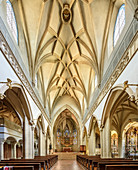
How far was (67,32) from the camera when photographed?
18.2m

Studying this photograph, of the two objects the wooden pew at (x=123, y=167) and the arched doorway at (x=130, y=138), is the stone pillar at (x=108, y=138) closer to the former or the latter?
the wooden pew at (x=123, y=167)

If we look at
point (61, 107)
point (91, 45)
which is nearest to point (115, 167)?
point (91, 45)

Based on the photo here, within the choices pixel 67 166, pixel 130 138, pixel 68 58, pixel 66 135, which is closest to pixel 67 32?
pixel 68 58

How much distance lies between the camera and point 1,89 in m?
8.55

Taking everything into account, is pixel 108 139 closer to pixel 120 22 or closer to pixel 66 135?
pixel 120 22

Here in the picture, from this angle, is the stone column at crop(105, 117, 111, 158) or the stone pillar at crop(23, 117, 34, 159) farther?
the stone column at crop(105, 117, 111, 158)

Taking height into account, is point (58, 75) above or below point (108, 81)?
above

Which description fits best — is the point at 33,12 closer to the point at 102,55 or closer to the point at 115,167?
the point at 102,55

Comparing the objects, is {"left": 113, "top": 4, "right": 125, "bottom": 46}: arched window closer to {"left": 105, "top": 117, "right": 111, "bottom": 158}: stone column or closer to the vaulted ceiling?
the vaulted ceiling

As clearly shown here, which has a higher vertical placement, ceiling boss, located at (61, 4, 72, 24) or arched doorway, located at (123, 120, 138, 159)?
ceiling boss, located at (61, 4, 72, 24)

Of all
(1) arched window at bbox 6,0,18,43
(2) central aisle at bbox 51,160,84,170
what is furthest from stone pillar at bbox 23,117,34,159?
(1) arched window at bbox 6,0,18,43

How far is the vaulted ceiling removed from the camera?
46.2 ft

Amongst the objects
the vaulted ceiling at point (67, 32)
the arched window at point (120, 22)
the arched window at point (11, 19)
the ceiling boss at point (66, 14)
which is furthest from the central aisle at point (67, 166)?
the ceiling boss at point (66, 14)

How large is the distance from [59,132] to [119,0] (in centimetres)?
3511
